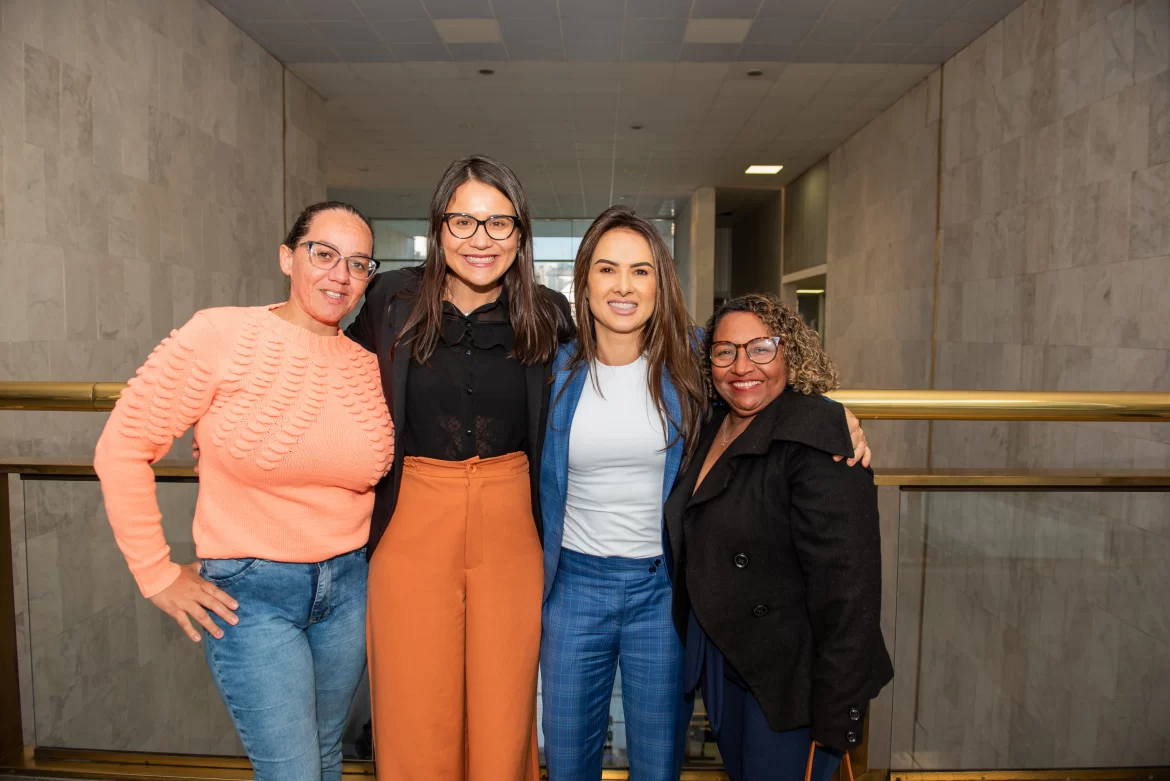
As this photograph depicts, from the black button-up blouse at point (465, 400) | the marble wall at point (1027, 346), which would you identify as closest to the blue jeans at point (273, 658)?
the black button-up blouse at point (465, 400)

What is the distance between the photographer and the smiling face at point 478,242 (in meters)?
1.86

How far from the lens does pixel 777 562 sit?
1.73 m

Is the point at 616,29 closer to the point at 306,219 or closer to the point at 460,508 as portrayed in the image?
the point at 306,219

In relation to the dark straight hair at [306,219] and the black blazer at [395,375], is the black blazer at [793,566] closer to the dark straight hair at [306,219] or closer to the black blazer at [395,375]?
the black blazer at [395,375]

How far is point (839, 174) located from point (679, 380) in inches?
458

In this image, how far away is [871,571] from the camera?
1632 millimetres

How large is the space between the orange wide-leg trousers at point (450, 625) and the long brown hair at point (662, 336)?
1.46ft

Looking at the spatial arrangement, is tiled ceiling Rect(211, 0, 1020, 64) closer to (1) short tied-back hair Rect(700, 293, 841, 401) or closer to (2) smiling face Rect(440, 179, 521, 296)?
(2) smiling face Rect(440, 179, 521, 296)

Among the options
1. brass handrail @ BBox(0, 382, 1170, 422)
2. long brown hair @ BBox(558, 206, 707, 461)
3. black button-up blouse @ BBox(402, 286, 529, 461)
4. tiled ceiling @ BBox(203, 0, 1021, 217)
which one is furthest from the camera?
tiled ceiling @ BBox(203, 0, 1021, 217)

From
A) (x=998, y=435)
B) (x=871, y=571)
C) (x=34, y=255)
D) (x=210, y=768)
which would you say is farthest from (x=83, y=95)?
(x=998, y=435)

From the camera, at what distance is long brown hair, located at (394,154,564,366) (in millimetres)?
1854

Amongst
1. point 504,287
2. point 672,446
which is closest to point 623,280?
point 504,287

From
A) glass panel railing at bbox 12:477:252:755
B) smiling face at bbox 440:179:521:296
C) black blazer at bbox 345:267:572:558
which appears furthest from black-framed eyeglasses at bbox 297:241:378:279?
glass panel railing at bbox 12:477:252:755

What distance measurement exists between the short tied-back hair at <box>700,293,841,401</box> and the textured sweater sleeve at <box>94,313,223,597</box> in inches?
49.5
